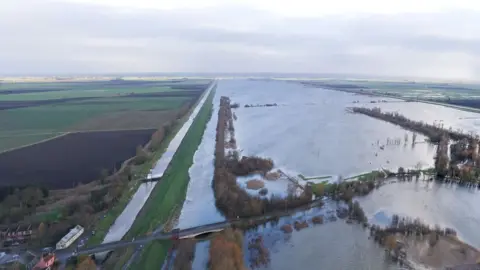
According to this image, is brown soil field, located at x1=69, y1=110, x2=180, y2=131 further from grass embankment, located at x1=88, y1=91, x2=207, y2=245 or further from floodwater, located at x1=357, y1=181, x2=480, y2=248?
floodwater, located at x1=357, y1=181, x2=480, y2=248

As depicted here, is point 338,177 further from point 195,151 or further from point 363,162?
point 195,151

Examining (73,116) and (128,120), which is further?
(73,116)

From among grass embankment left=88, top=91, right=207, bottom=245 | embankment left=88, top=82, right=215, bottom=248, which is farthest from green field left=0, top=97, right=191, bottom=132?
grass embankment left=88, top=91, right=207, bottom=245

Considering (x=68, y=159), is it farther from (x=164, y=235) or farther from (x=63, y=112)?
(x=63, y=112)

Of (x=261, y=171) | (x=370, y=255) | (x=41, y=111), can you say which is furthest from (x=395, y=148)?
(x=41, y=111)

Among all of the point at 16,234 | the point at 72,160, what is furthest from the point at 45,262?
the point at 72,160

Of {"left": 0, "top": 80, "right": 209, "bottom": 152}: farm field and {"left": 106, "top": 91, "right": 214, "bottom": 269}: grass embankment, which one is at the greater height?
{"left": 0, "top": 80, "right": 209, "bottom": 152}: farm field

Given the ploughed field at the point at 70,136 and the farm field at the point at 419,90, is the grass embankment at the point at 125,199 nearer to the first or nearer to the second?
the ploughed field at the point at 70,136
